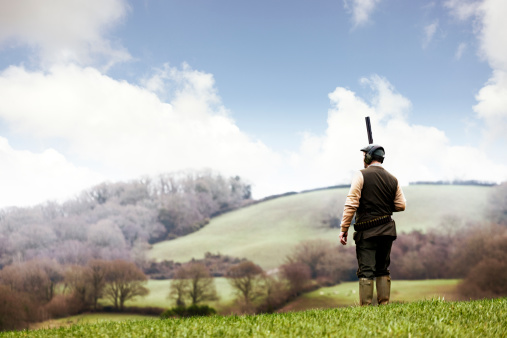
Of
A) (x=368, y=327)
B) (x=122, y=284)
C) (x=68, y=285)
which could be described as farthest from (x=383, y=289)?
(x=68, y=285)

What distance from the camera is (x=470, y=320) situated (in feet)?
17.2

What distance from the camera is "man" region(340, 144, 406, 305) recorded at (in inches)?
304

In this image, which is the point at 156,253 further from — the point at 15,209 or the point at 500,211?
the point at 500,211

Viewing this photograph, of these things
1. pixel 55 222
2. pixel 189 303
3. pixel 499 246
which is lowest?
pixel 189 303

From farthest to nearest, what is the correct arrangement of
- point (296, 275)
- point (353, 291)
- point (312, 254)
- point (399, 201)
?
point (312, 254) → point (296, 275) → point (353, 291) → point (399, 201)

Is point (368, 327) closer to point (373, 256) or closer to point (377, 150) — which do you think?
point (373, 256)

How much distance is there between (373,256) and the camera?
7.80m

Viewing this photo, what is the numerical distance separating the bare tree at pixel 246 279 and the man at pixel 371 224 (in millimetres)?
44653

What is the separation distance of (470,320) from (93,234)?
5691 cm

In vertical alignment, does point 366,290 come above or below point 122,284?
above

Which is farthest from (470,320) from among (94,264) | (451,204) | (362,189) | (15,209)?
(15,209)

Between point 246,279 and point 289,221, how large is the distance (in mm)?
14263

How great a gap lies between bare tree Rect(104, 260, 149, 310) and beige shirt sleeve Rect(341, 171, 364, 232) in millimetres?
45530

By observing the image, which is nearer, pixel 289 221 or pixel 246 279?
pixel 246 279
